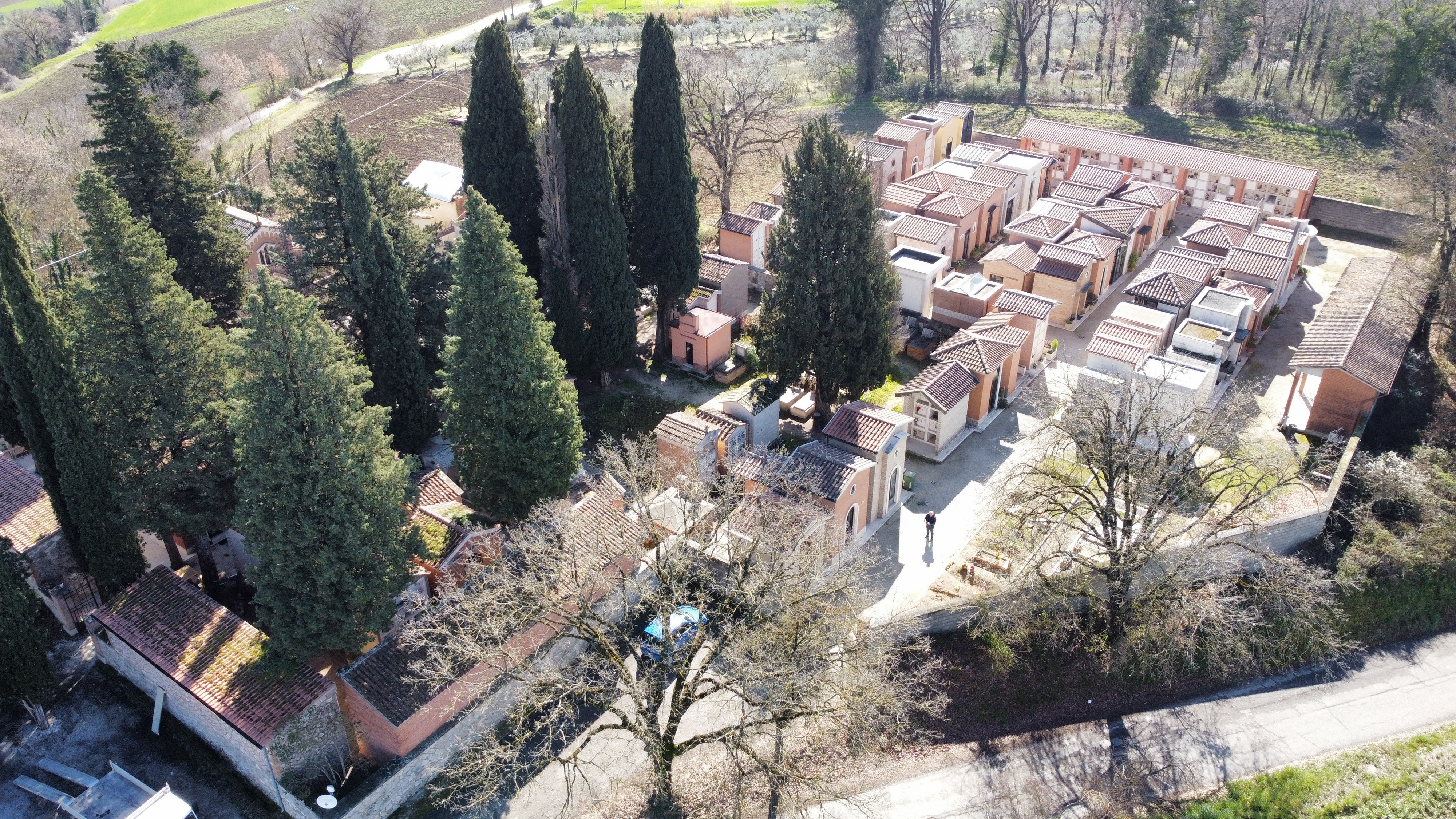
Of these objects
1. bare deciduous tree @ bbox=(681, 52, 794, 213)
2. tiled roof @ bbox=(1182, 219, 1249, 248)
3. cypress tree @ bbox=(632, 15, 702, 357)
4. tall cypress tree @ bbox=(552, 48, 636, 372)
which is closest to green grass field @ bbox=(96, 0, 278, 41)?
bare deciduous tree @ bbox=(681, 52, 794, 213)

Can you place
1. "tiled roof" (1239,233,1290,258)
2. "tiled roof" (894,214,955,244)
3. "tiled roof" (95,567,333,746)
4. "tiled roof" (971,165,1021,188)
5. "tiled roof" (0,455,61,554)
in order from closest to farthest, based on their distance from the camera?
"tiled roof" (95,567,333,746), "tiled roof" (0,455,61,554), "tiled roof" (1239,233,1290,258), "tiled roof" (894,214,955,244), "tiled roof" (971,165,1021,188)

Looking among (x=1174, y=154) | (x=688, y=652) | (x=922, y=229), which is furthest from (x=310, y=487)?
(x=1174, y=154)

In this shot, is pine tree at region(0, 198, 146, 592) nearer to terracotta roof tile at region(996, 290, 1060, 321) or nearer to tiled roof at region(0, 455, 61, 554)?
tiled roof at region(0, 455, 61, 554)

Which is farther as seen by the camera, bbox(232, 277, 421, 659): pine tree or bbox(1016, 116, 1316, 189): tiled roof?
bbox(1016, 116, 1316, 189): tiled roof

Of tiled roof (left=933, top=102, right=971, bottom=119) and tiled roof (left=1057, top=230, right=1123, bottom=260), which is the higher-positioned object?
tiled roof (left=933, top=102, right=971, bottom=119)

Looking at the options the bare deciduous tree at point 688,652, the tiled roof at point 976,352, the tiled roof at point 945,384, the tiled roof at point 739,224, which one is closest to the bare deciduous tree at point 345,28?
the tiled roof at point 739,224

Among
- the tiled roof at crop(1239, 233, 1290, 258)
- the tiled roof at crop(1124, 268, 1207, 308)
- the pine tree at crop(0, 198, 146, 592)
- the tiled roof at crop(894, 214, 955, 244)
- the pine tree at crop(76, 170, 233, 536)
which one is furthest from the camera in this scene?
the tiled roof at crop(894, 214, 955, 244)

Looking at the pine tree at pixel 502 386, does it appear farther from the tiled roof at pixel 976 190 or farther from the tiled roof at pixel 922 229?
the tiled roof at pixel 976 190

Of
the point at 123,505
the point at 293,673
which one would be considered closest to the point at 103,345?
the point at 123,505
